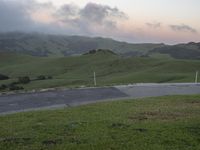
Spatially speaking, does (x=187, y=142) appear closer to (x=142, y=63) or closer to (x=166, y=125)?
(x=166, y=125)

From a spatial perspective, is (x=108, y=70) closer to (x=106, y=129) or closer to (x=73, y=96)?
(x=73, y=96)

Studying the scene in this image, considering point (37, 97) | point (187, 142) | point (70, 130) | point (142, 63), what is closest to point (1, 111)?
point (37, 97)

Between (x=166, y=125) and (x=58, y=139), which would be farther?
(x=166, y=125)

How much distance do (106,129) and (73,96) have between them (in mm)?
10889

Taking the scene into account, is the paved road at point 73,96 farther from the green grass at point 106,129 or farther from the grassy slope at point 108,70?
the grassy slope at point 108,70

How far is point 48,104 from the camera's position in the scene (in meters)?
20.1

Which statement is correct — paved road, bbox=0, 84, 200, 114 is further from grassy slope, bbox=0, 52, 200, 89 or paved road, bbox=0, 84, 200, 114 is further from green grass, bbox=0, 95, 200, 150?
grassy slope, bbox=0, 52, 200, 89

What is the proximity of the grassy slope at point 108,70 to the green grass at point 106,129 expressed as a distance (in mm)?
45284

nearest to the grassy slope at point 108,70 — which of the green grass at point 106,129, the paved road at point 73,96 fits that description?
the paved road at point 73,96

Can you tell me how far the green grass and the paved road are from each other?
3.47m

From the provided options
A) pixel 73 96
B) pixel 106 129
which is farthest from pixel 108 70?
pixel 106 129

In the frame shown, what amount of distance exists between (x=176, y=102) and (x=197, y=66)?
2713 inches

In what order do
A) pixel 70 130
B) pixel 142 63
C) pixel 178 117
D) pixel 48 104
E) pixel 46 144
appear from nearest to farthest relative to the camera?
1. pixel 46 144
2. pixel 70 130
3. pixel 178 117
4. pixel 48 104
5. pixel 142 63

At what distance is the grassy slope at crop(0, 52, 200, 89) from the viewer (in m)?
66.9
